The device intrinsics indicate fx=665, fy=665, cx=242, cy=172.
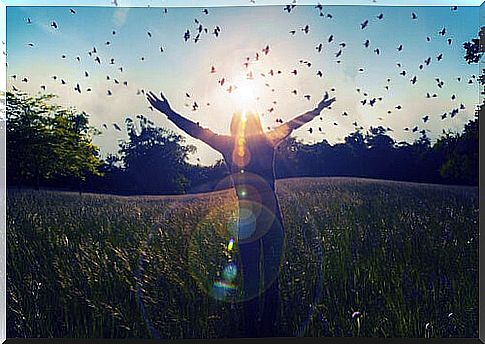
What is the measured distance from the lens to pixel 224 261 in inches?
201

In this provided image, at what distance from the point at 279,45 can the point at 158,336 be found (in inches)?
95.4

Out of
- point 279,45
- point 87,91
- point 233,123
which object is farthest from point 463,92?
point 87,91

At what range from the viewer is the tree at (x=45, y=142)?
515 centimetres

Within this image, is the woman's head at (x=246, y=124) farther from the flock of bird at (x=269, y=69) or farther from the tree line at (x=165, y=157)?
the tree line at (x=165, y=157)

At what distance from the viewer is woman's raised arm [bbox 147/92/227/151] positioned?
504 cm

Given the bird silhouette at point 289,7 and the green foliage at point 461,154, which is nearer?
the bird silhouette at point 289,7

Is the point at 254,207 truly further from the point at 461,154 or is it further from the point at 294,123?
the point at 461,154

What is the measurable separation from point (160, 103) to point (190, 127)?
11.6 inches

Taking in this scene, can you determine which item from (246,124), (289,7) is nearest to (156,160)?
(246,124)

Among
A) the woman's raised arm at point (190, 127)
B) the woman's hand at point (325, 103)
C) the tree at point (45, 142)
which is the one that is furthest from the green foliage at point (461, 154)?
the tree at point (45, 142)

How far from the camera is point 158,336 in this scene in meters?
5.10

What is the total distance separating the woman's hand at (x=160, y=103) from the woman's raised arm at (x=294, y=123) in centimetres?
79

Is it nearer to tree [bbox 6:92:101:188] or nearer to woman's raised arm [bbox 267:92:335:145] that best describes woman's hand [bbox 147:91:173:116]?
tree [bbox 6:92:101:188]

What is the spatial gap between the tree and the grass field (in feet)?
0.64
